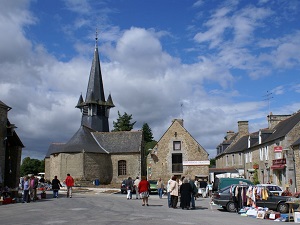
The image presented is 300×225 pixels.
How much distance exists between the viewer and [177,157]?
39.7m

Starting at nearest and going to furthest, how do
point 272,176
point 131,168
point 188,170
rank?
point 272,176, point 188,170, point 131,168

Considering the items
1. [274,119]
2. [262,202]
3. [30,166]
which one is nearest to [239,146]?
[274,119]

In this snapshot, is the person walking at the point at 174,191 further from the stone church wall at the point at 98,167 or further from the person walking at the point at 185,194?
the stone church wall at the point at 98,167

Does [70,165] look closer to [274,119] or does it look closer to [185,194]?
[274,119]

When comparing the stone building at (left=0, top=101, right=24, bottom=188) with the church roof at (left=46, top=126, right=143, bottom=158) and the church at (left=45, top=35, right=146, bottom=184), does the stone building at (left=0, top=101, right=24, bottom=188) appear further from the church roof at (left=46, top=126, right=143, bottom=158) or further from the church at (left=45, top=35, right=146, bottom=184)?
the church roof at (left=46, top=126, right=143, bottom=158)

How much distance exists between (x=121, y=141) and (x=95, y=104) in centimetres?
1351

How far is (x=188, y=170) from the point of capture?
3888cm

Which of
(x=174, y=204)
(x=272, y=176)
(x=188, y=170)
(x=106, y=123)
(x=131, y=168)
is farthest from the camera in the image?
(x=106, y=123)

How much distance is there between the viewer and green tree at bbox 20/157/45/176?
8606cm

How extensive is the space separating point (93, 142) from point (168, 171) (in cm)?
1001

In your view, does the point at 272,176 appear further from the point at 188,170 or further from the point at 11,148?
the point at 11,148

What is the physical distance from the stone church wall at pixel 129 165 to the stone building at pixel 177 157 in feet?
10.3

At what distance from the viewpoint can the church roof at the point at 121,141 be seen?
4284 cm

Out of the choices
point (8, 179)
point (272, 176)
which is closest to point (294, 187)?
point (272, 176)
